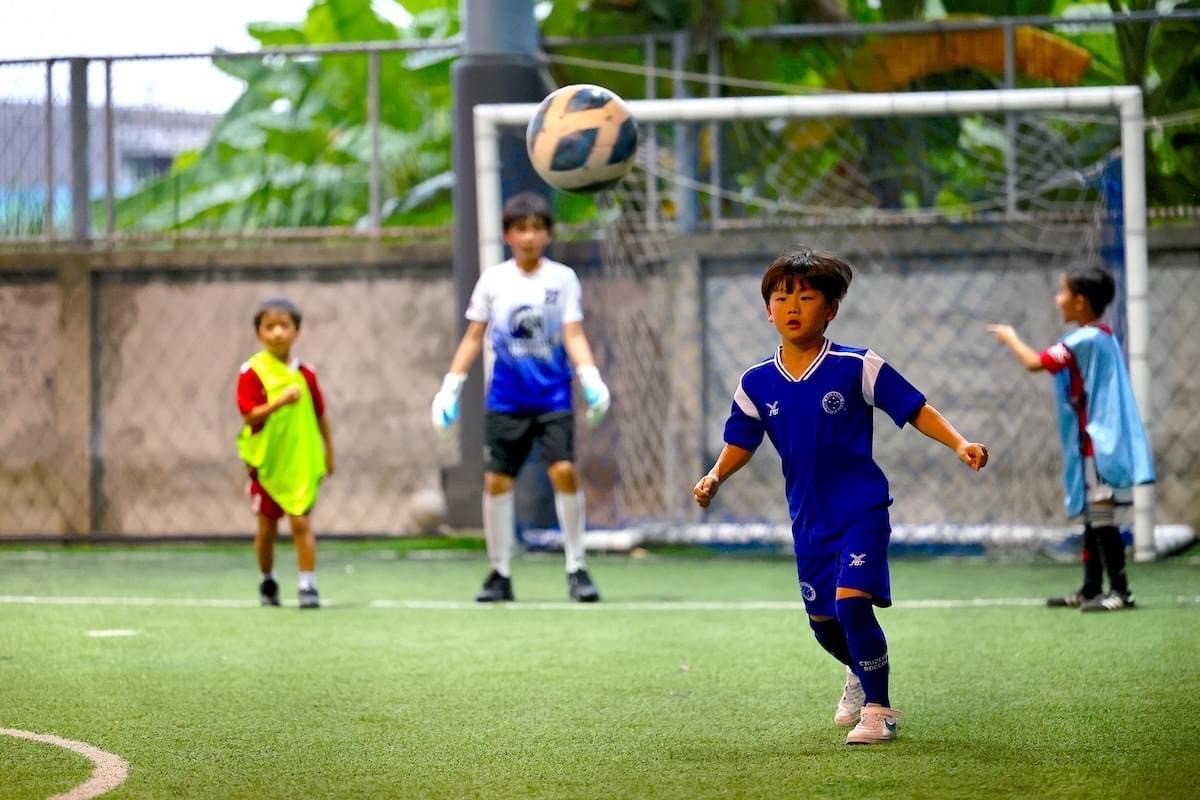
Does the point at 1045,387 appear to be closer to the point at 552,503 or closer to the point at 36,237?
the point at 552,503

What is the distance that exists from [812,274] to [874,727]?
3.97ft

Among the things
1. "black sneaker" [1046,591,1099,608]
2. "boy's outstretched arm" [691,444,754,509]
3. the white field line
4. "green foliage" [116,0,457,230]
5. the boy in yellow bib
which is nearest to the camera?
"boy's outstretched arm" [691,444,754,509]

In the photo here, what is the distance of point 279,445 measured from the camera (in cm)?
844

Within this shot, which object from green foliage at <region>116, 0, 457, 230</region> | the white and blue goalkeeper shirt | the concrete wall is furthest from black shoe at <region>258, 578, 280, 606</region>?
green foliage at <region>116, 0, 457, 230</region>

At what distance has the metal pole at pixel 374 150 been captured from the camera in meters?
12.1

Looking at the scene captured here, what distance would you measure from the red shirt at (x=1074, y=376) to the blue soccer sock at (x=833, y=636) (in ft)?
9.30

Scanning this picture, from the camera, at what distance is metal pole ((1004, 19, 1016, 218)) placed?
11.1 meters

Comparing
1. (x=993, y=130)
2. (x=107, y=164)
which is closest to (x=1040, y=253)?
(x=993, y=130)

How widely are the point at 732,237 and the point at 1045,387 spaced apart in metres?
2.10

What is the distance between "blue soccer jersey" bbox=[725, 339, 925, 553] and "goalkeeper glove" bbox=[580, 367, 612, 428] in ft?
10.7

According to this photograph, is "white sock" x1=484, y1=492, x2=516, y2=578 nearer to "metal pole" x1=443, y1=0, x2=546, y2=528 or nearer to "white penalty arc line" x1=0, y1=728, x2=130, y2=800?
"metal pole" x1=443, y1=0, x2=546, y2=528

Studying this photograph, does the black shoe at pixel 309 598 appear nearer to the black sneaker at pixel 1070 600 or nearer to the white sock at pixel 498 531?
the white sock at pixel 498 531

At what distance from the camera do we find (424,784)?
4.35 metres

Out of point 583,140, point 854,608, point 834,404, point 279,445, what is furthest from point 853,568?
point 279,445
